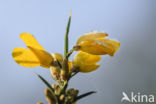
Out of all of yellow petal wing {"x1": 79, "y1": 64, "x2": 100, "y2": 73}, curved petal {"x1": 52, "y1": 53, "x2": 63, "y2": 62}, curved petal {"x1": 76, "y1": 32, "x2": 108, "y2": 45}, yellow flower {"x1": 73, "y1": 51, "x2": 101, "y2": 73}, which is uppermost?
curved petal {"x1": 76, "y1": 32, "x2": 108, "y2": 45}

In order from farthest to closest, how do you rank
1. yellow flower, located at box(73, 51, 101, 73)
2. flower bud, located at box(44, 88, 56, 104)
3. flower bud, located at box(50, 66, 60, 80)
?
1. yellow flower, located at box(73, 51, 101, 73)
2. flower bud, located at box(50, 66, 60, 80)
3. flower bud, located at box(44, 88, 56, 104)

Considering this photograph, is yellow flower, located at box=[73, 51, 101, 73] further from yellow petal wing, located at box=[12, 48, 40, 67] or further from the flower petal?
yellow petal wing, located at box=[12, 48, 40, 67]

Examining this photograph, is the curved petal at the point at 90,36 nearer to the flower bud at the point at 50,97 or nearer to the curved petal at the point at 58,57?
the curved petal at the point at 58,57

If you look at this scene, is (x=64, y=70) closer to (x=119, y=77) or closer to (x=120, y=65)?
(x=119, y=77)

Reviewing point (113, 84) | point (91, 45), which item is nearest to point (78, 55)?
point (91, 45)

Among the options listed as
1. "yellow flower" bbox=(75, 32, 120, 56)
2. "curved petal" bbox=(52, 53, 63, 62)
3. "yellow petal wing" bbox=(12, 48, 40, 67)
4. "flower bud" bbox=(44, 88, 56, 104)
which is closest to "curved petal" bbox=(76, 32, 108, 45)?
"yellow flower" bbox=(75, 32, 120, 56)

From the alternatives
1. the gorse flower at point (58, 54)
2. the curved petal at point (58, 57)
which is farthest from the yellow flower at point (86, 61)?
the curved petal at point (58, 57)
